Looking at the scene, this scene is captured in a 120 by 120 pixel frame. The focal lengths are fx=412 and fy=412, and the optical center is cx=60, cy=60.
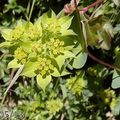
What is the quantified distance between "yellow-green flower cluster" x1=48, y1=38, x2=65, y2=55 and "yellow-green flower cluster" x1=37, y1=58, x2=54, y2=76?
3 cm

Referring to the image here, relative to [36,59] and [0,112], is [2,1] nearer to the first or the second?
[0,112]

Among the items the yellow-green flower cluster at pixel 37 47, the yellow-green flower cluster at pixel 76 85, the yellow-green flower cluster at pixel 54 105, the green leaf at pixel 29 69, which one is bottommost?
the yellow-green flower cluster at pixel 54 105

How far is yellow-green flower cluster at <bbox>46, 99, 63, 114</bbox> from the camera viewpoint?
2059 millimetres

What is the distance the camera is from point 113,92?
2.10 m

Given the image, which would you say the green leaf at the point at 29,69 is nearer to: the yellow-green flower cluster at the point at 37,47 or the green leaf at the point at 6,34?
the yellow-green flower cluster at the point at 37,47

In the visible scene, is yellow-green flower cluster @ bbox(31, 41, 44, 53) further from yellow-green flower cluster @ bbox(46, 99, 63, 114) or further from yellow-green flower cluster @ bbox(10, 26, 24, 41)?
yellow-green flower cluster @ bbox(46, 99, 63, 114)

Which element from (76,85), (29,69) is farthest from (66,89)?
(29,69)

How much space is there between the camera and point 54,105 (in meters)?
2.07

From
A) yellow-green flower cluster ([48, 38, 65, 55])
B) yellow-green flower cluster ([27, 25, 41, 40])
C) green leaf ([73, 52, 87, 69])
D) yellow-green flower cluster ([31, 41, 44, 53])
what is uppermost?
yellow-green flower cluster ([27, 25, 41, 40])

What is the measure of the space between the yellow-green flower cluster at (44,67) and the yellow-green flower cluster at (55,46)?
3 centimetres


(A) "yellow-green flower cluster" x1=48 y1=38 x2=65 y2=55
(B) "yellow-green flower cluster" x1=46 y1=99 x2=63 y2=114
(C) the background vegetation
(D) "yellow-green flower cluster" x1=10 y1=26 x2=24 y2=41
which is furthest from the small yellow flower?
(B) "yellow-green flower cluster" x1=46 y1=99 x2=63 y2=114

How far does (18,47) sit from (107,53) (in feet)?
2.87

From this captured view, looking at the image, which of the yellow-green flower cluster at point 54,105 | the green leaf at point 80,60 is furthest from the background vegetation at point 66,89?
the green leaf at point 80,60

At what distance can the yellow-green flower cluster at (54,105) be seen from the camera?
206 cm
